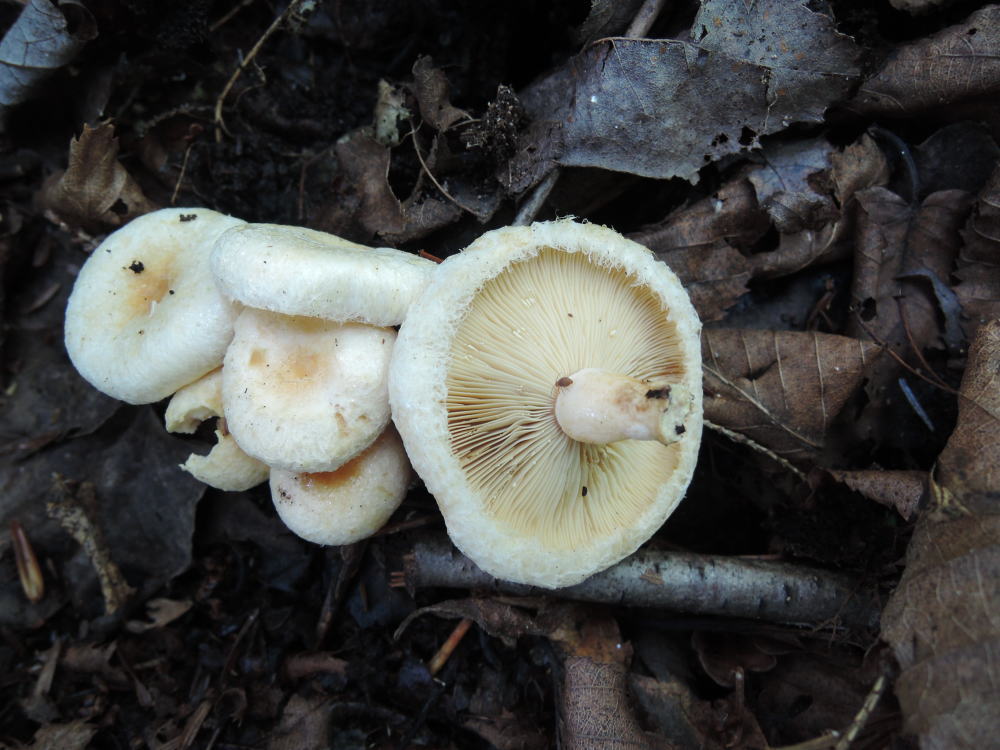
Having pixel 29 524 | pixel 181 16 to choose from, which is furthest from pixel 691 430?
pixel 29 524

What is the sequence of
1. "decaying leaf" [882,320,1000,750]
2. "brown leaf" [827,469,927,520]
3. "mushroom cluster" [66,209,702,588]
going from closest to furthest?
"decaying leaf" [882,320,1000,750]
"mushroom cluster" [66,209,702,588]
"brown leaf" [827,469,927,520]

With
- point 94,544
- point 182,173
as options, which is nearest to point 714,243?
point 182,173

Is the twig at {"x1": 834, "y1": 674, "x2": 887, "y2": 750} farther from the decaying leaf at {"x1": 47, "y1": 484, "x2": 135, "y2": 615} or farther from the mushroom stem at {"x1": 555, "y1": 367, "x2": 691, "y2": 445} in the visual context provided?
the decaying leaf at {"x1": 47, "y1": 484, "x2": 135, "y2": 615}

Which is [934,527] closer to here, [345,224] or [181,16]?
[345,224]

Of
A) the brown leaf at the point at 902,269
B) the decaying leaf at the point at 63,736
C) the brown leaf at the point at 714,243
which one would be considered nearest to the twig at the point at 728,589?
the brown leaf at the point at 902,269

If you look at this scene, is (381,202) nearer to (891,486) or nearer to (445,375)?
(445,375)

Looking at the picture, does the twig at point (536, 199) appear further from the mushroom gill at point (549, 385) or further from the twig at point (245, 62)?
the twig at point (245, 62)

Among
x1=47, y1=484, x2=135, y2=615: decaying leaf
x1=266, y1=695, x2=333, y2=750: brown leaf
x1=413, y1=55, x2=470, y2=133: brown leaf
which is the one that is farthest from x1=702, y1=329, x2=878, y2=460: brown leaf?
x1=47, y1=484, x2=135, y2=615: decaying leaf

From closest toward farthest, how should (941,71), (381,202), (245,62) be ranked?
1. (941,71)
2. (381,202)
3. (245,62)
